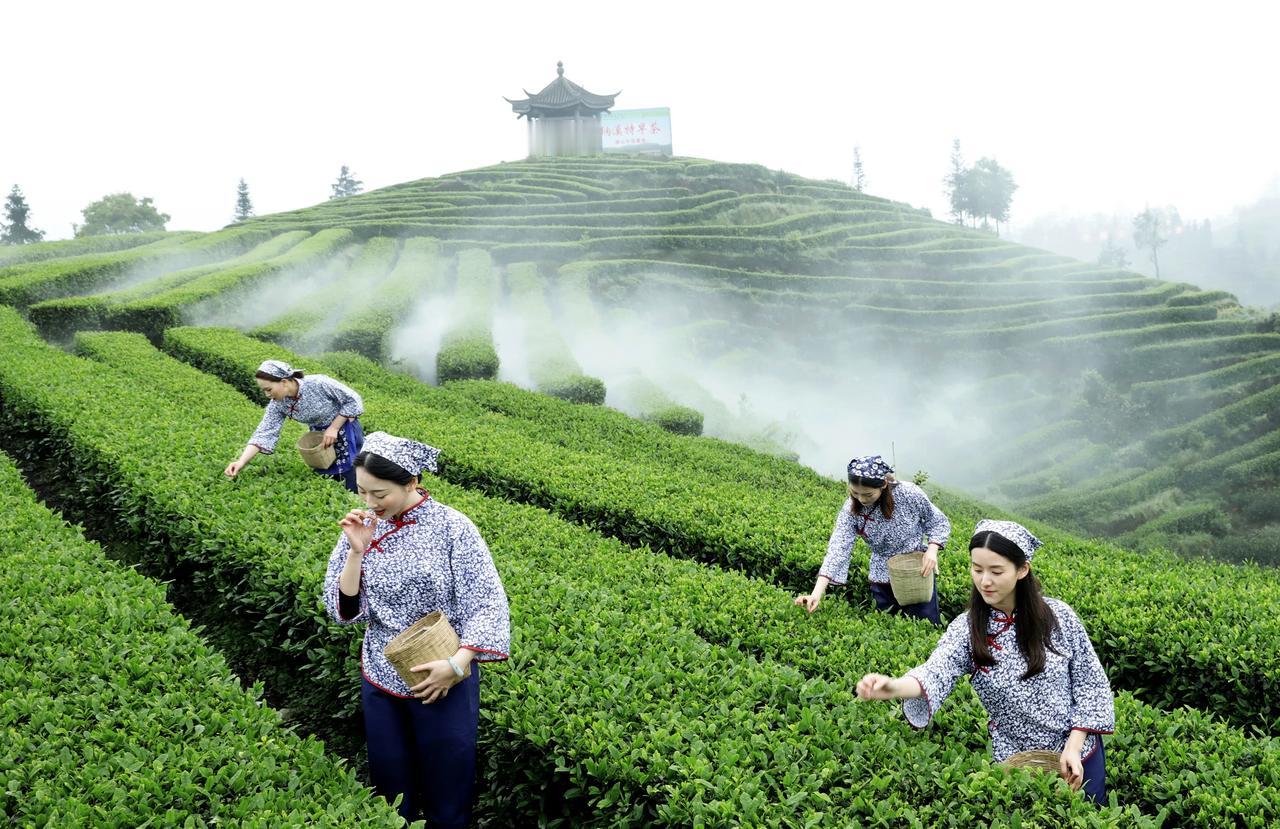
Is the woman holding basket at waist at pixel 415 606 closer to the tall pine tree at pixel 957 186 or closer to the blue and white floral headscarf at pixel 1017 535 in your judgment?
the blue and white floral headscarf at pixel 1017 535

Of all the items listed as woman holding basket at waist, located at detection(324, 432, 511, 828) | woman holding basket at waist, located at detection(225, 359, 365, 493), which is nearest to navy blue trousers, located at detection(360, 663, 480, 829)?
woman holding basket at waist, located at detection(324, 432, 511, 828)

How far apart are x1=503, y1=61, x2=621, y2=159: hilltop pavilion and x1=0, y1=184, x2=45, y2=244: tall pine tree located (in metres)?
30.7

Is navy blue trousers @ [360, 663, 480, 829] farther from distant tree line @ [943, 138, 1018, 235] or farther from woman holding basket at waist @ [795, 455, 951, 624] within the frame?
distant tree line @ [943, 138, 1018, 235]

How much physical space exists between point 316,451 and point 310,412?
0.36 meters

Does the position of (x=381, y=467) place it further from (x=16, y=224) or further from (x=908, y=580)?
(x=16, y=224)

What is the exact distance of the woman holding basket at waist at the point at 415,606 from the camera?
3.12 m

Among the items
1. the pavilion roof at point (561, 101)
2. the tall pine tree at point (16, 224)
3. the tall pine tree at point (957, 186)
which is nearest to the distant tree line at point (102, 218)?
the tall pine tree at point (16, 224)

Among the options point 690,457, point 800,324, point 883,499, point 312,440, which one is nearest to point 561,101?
point 800,324

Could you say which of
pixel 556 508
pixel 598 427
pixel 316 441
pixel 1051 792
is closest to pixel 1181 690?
pixel 1051 792

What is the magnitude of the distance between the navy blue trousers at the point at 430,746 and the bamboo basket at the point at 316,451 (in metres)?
3.69

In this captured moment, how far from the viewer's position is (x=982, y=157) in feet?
188

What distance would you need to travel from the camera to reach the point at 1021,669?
299 centimetres

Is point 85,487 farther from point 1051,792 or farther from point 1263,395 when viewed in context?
point 1263,395

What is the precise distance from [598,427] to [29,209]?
54.6 meters
